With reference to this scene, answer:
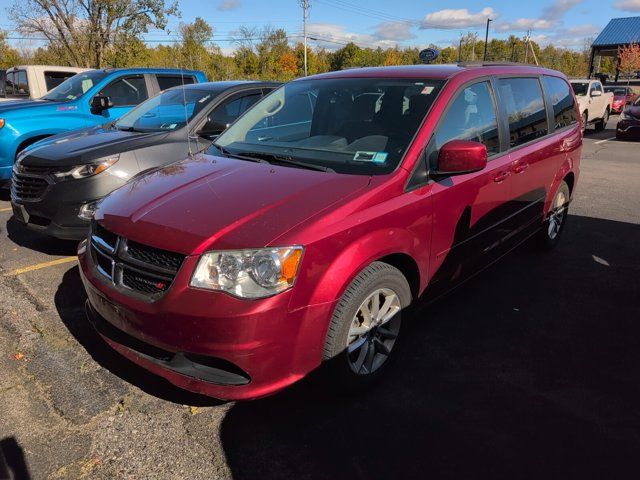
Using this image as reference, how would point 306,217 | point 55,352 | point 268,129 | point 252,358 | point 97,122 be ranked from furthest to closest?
point 97,122, point 268,129, point 55,352, point 306,217, point 252,358

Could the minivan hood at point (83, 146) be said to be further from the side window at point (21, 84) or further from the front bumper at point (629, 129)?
the front bumper at point (629, 129)

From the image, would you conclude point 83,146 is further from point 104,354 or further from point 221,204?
point 221,204

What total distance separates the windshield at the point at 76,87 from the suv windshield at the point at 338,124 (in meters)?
5.11

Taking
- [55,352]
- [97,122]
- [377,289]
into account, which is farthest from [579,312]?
[97,122]

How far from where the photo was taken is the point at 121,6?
28516 millimetres

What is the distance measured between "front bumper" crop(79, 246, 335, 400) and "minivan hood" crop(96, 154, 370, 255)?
8.5 inches

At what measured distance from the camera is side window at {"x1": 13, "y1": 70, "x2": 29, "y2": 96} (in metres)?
10.7

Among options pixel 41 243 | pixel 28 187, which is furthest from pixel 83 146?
pixel 41 243

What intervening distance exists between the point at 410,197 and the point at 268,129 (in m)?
1.42

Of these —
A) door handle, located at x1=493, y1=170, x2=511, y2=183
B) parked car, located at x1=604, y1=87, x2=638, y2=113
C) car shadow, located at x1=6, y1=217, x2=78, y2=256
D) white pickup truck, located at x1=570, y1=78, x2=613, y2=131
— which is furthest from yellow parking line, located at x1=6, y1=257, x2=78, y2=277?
parked car, located at x1=604, y1=87, x2=638, y2=113

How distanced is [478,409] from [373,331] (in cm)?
73

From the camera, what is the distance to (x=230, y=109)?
5859mm

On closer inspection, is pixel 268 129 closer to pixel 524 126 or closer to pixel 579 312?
pixel 524 126

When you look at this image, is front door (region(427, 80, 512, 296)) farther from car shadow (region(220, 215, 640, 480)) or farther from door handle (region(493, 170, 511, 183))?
car shadow (region(220, 215, 640, 480))
